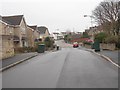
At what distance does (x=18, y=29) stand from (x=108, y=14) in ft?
68.6

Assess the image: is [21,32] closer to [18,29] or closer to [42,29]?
[18,29]

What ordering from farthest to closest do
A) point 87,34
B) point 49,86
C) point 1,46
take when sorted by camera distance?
1. point 87,34
2. point 1,46
3. point 49,86

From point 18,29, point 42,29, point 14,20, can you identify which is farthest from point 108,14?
point 42,29

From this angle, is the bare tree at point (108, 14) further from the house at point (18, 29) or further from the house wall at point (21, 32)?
the house at point (18, 29)

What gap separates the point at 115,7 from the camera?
6631 cm

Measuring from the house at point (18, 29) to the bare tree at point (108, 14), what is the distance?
60.3 ft

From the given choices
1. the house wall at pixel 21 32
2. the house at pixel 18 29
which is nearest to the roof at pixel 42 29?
the house wall at pixel 21 32

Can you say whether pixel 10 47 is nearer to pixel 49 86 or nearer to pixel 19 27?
pixel 49 86

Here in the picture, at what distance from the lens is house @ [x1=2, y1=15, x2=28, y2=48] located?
66.4 m

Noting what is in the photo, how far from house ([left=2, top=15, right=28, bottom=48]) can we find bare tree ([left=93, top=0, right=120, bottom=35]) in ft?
60.3

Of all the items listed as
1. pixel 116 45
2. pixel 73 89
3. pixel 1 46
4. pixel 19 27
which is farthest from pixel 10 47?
pixel 19 27

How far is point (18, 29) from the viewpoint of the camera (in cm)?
6675

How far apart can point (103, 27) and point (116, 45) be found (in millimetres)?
25562

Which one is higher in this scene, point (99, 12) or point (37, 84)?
point (99, 12)
